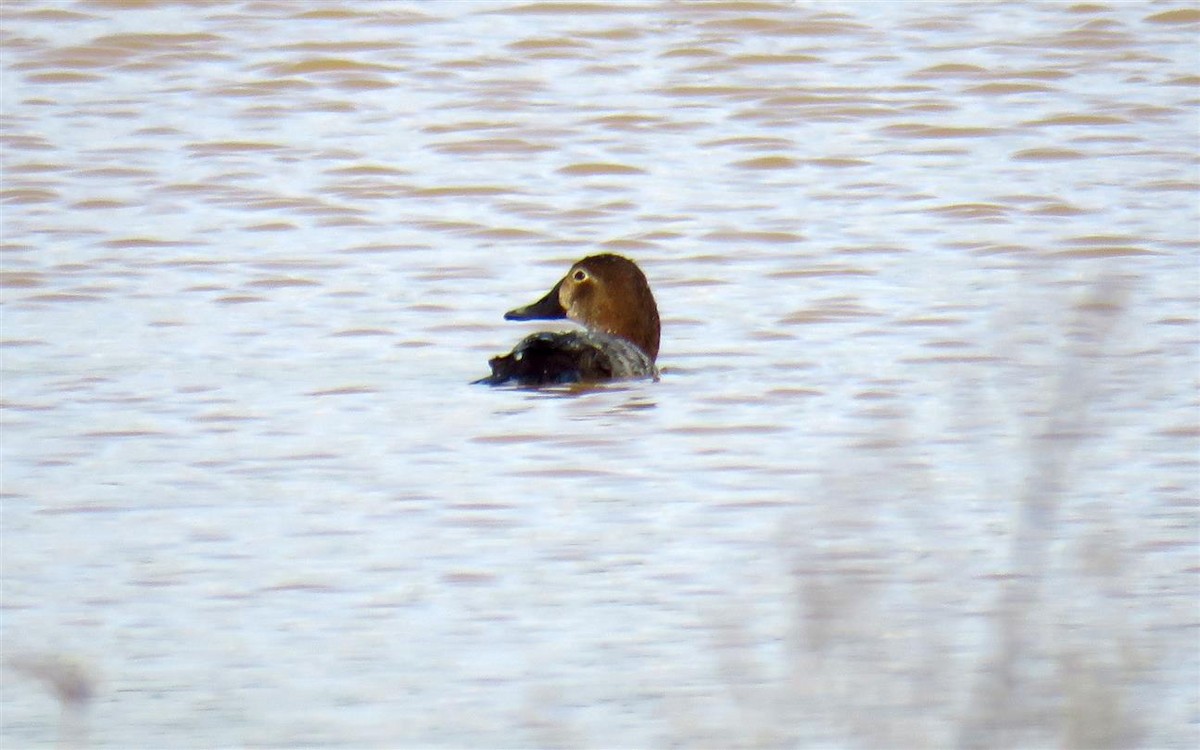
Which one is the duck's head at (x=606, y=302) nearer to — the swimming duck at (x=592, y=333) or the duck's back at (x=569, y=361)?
the swimming duck at (x=592, y=333)

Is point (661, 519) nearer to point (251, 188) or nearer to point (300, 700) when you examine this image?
point (300, 700)

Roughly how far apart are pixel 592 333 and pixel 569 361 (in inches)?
11.8

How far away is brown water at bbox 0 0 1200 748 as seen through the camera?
14.9 ft

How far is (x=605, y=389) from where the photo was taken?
327 inches

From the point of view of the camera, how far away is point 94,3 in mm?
15961

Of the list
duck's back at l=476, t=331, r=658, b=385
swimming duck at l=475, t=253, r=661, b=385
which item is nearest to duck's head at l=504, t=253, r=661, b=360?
swimming duck at l=475, t=253, r=661, b=385

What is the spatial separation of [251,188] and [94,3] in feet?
16.2

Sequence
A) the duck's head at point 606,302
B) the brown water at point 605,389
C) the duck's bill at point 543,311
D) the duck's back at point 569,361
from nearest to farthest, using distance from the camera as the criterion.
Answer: the brown water at point 605,389, the duck's back at point 569,361, the duck's head at point 606,302, the duck's bill at point 543,311

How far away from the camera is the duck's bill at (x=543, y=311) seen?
29.4ft

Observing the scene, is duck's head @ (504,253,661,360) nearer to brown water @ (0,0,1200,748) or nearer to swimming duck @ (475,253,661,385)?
swimming duck @ (475,253,661,385)

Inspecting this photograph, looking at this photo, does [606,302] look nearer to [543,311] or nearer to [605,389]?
[543,311]

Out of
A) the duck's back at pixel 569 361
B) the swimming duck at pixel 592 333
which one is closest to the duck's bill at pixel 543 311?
the swimming duck at pixel 592 333

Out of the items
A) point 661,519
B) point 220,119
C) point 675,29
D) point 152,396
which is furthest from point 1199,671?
point 675,29

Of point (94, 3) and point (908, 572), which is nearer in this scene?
point (908, 572)
